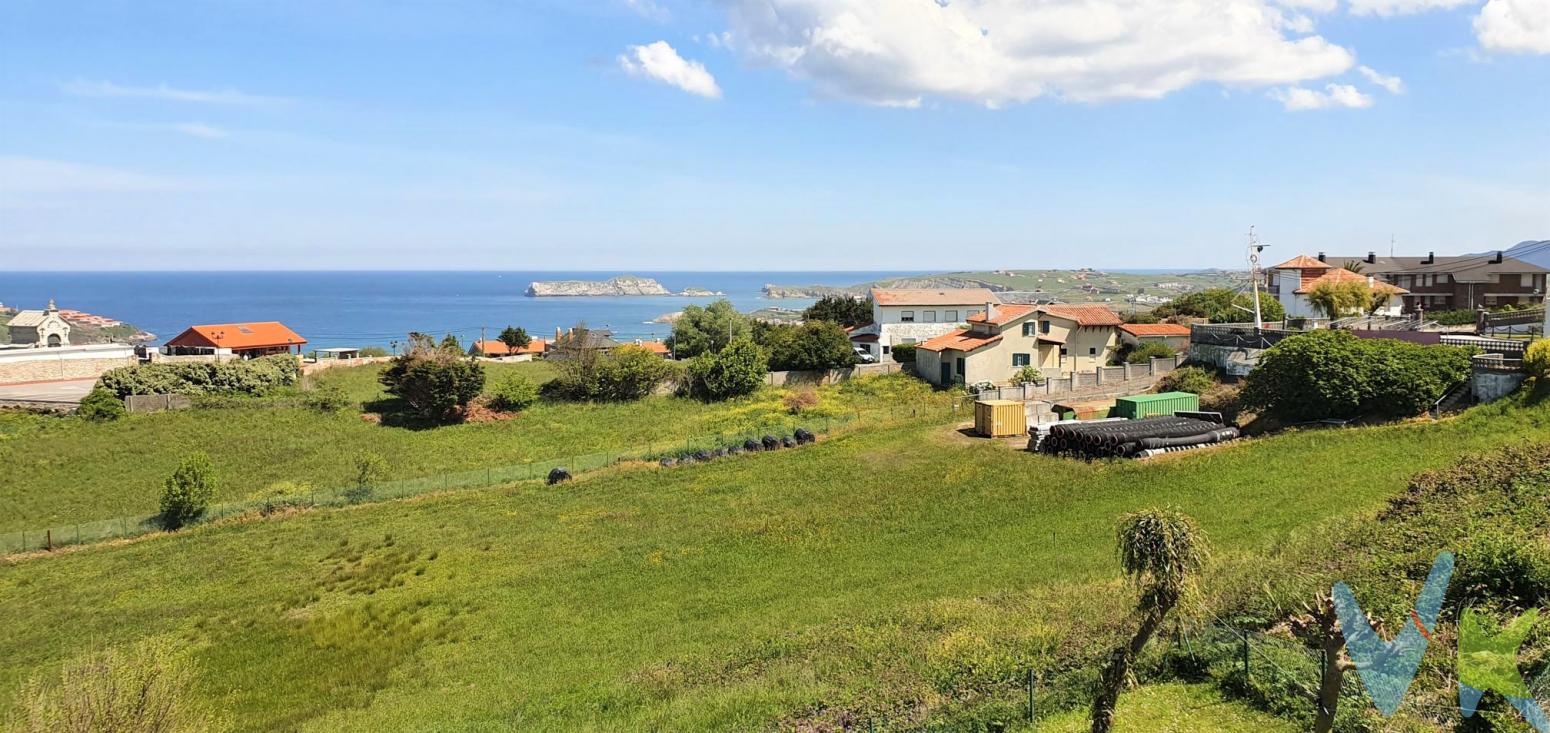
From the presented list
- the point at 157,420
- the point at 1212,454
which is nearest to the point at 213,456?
the point at 157,420

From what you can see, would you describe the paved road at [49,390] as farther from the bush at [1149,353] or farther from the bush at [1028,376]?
the bush at [1149,353]

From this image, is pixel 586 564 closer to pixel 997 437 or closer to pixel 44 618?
pixel 44 618

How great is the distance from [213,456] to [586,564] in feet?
88.7

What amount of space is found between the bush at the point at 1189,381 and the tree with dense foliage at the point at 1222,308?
17.7m

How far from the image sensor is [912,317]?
224 feet

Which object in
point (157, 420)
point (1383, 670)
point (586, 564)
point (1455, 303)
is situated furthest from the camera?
point (1455, 303)

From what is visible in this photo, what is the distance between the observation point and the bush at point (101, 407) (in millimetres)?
44031

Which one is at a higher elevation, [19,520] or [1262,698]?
[1262,698]

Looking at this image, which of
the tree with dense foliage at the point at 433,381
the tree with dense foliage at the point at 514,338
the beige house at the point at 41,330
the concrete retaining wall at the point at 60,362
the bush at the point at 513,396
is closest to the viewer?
the tree with dense foliage at the point at 433,381

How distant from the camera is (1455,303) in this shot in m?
69.5

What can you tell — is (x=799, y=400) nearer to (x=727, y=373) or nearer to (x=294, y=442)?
(x=727, y=373)

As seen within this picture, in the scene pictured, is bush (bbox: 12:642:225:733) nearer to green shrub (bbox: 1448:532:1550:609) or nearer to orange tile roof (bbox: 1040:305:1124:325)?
green shrub (bbox: 1448:532:1550:609)

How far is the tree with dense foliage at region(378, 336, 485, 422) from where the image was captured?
153 ft

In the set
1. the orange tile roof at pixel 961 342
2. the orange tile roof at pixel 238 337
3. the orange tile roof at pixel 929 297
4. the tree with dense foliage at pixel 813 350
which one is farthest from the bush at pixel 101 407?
the orange tile roof at pixel 929 297
